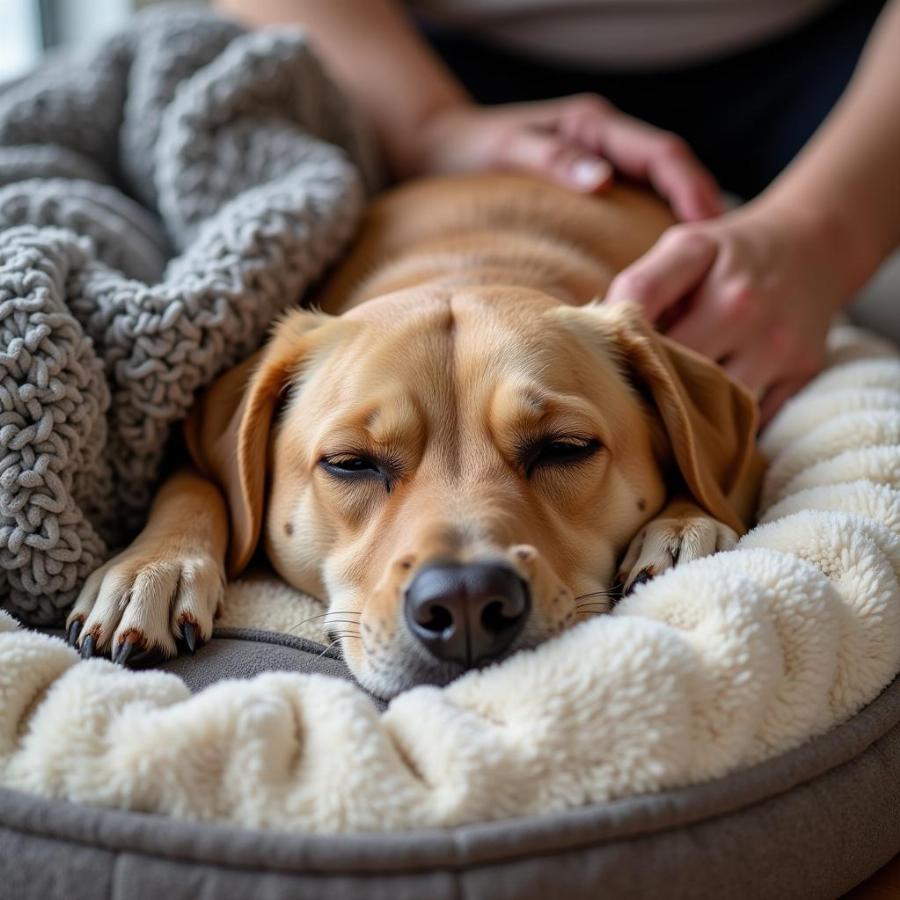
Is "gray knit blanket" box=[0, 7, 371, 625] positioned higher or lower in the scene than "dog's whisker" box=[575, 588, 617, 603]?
higher

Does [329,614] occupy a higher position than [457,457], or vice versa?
[457,457]

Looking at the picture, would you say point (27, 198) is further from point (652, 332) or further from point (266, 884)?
point (266, 884)

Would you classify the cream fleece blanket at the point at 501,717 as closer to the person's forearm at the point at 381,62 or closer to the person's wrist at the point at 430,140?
the person's wrist at the point at 430,140

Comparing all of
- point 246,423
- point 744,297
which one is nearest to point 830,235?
point 744,297

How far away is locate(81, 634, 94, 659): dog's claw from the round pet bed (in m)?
0.12

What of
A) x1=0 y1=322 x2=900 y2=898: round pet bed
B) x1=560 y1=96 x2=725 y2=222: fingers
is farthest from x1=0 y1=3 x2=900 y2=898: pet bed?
x1=560 y1=96 x2=725 y2=222: fingers

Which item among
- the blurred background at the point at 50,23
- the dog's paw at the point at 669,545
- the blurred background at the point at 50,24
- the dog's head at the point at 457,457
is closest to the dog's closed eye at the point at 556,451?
the dog's head at the point at 457,457

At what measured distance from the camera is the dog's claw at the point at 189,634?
1.44m

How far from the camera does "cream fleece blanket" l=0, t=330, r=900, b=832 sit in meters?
1.04

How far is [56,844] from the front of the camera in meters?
1.03

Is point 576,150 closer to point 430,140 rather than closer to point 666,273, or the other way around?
point 430,140

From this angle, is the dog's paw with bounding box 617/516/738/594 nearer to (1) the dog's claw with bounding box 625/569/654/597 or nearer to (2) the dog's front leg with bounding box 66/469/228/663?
(1) the dog's claw with bounding box 625/569/654/597

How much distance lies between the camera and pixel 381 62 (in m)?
2.92

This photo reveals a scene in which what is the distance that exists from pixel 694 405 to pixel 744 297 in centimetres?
42
